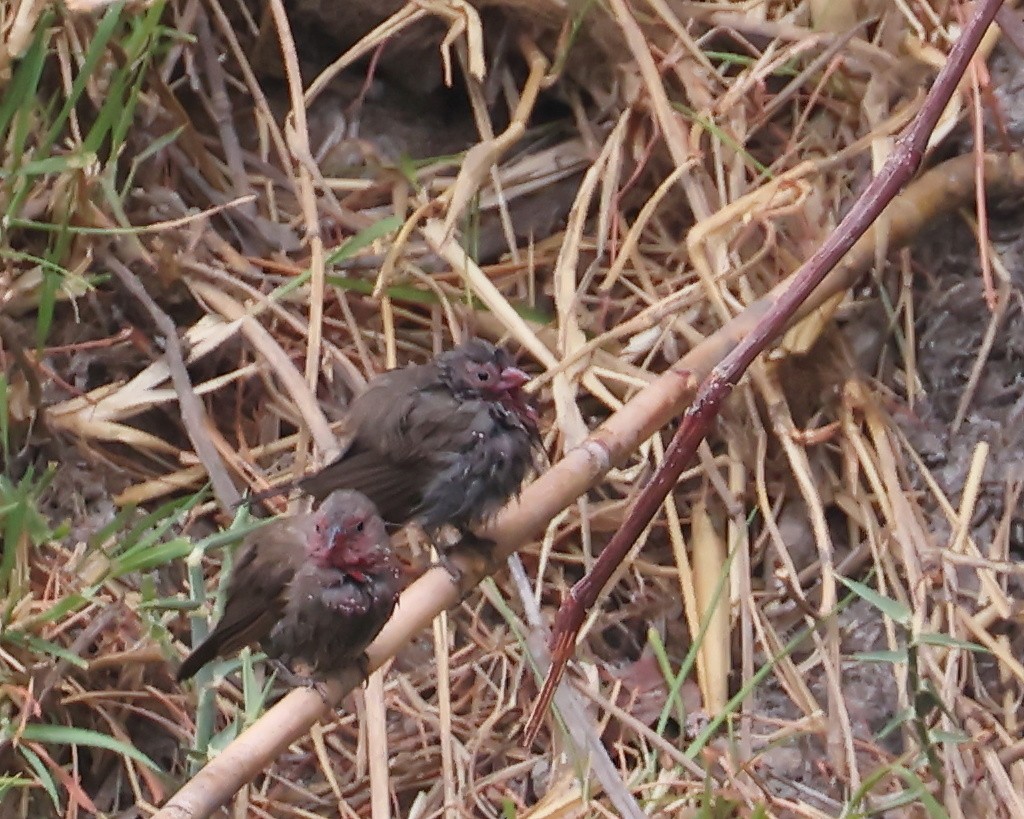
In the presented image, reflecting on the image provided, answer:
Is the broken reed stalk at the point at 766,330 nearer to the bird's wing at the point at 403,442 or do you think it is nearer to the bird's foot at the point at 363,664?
the bird's foot at the point at 363,664

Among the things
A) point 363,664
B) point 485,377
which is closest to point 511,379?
point 485,377

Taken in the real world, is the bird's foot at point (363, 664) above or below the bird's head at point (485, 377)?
A: below

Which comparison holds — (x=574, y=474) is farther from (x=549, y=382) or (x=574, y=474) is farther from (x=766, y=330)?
(x=549, y=382)

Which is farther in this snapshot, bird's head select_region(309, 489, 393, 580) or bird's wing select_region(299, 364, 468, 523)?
bird's wing select_region(299, 364, 468, 523)

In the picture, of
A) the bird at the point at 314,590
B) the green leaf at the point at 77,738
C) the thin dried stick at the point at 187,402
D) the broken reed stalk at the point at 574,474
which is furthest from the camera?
the thin dried stick at the point at 187,402

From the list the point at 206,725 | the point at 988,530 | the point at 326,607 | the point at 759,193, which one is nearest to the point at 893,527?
the point at 988,530

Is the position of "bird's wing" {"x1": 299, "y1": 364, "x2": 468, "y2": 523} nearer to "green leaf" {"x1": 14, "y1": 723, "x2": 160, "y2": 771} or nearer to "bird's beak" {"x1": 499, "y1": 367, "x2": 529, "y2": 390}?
"bird's beak" {"x1": 499, "y1": 367, "x2": 529, "y2": 390}

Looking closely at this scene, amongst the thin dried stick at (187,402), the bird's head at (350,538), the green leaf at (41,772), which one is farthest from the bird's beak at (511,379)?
the green leaf at (41,772)

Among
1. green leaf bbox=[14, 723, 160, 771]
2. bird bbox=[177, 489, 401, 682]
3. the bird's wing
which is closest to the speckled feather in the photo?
the bird's wing
